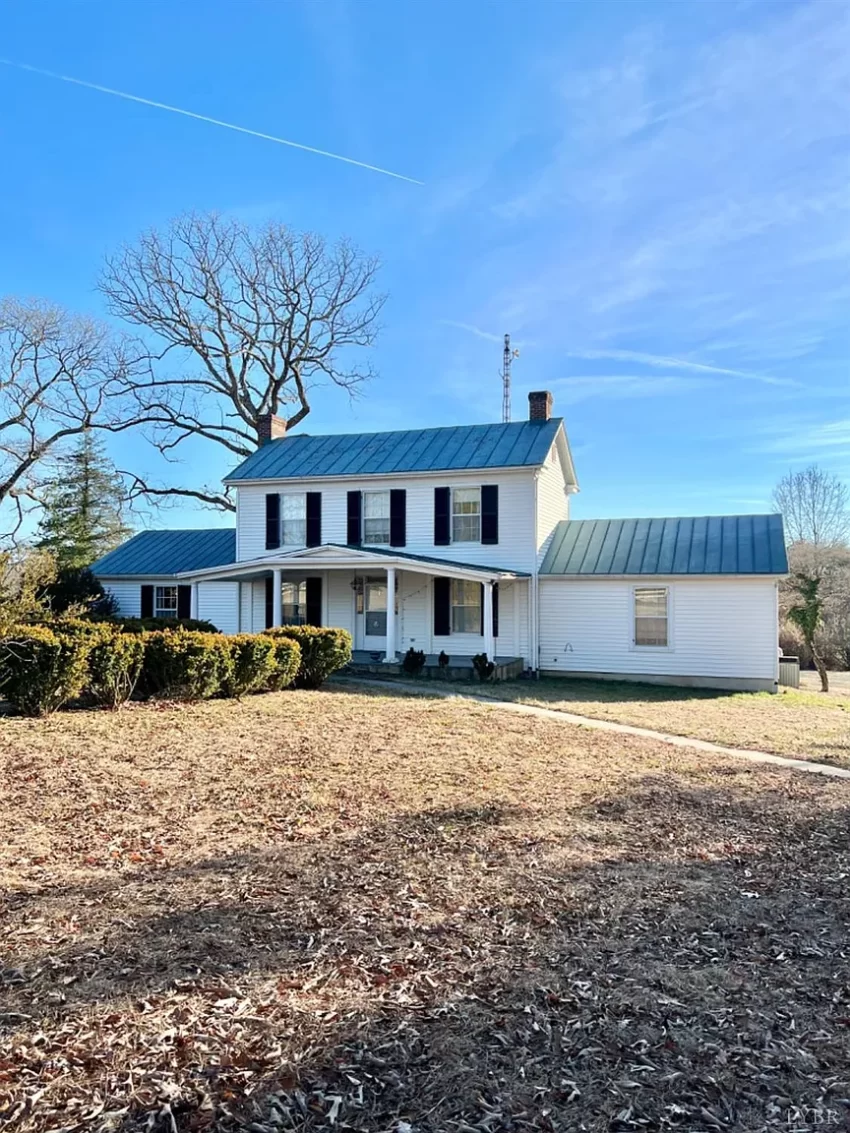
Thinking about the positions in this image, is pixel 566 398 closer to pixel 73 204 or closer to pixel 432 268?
pixel 432 268

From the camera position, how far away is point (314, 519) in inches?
814

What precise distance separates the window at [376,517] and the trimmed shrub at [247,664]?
7987mm

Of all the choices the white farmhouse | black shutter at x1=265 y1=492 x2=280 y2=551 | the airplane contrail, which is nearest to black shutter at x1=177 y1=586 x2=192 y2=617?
the white farmhouse

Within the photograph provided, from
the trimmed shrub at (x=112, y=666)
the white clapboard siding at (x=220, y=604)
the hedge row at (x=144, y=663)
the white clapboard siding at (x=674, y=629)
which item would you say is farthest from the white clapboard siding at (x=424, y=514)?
the trimmed shrub at (x=112, y=666)

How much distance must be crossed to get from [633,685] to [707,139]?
11400mm

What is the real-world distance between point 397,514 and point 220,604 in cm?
664

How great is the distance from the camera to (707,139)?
A: 1149cm

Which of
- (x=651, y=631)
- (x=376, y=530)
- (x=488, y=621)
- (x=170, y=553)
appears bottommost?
(x=651, y=631)

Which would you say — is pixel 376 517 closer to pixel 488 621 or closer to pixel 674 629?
pixel 488 621

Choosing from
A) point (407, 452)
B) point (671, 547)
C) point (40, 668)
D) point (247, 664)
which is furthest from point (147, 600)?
point (671, 547)

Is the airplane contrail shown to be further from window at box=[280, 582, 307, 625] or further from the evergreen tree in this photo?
the evergreen tree

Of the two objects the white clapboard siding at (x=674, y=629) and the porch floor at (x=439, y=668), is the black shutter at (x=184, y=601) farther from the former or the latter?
the white clapboard siding at (x=674, y=629)

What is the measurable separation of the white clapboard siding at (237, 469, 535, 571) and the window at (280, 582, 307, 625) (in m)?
1.31

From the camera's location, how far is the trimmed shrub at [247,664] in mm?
11883
